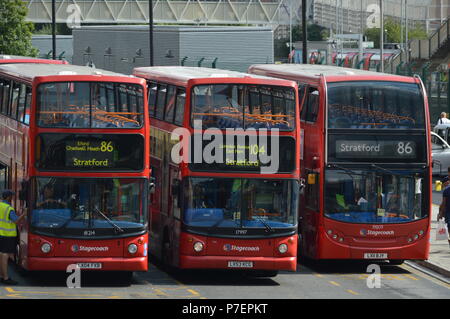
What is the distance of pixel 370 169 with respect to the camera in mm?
24281

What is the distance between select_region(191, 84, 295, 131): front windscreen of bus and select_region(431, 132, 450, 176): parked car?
21.4 m

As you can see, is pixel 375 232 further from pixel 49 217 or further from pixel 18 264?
pixel 18 264

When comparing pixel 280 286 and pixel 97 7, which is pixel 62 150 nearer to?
pixel 280 286

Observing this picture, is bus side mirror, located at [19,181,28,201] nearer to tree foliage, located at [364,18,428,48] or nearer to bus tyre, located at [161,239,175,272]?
bus tyre, located at [161,239,175,272]

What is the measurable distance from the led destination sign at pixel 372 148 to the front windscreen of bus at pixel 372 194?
248 mm

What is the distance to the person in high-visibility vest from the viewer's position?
71.3 feet

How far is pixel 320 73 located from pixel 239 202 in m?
4.33

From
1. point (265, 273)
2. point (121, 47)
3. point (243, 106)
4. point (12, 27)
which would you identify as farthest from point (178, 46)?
point (243, 106)

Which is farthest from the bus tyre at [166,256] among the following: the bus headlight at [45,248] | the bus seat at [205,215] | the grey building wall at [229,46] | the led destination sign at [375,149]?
the grey building wall at [229,46]

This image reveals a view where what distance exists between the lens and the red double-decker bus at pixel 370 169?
24.2 metres

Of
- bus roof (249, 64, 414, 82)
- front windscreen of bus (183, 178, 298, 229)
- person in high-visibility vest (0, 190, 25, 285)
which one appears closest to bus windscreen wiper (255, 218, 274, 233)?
front windscreen of bus (183, 178, 298, 229)
